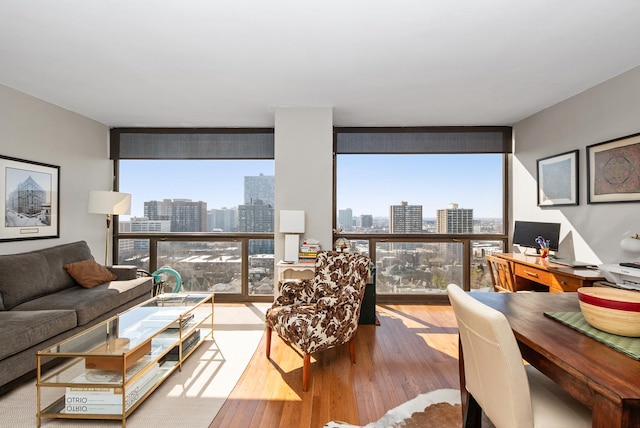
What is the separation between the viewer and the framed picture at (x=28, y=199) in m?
3.29

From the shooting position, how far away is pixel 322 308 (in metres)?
2.69

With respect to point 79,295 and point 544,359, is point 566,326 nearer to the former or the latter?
point 544,359

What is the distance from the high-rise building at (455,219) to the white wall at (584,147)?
695 mm

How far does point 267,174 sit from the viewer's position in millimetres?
4828

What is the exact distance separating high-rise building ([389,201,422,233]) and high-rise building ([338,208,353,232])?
602mm

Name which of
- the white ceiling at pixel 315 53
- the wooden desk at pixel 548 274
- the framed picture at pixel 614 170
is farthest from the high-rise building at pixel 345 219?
the framed picture at pixel 614 170

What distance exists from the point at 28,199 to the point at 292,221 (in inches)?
116

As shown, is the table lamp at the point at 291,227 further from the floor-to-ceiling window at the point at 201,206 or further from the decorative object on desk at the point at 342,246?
the floor-to-ceiling window at the point at 201,206

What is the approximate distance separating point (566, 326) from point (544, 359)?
0.26m

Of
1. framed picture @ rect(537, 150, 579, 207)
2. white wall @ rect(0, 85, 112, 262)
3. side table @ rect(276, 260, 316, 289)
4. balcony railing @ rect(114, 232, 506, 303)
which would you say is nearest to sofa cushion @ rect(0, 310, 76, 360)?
white wall @ rect(0, 85, 112, 262)

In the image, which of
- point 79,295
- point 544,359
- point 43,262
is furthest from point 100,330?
point 544,359

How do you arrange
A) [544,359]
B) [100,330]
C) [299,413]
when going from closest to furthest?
1. [544,359]
2. [299,413]
3. [100,330]

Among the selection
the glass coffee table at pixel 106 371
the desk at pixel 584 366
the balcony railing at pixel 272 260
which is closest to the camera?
the desk at pixel 584 366

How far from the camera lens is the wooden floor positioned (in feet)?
6.89
